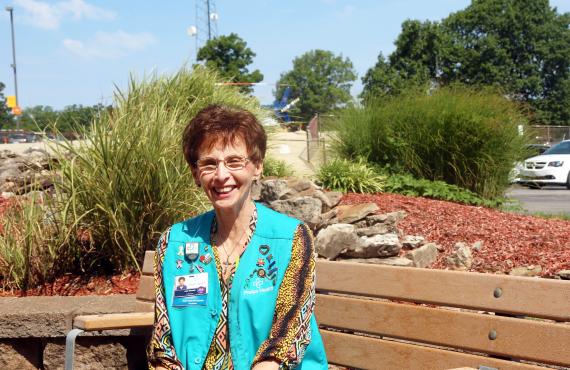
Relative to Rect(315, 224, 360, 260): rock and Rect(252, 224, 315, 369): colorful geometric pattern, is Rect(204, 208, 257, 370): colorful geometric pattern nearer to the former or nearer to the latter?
Rect(252, 224, 315, 369): colorful geometric pattern

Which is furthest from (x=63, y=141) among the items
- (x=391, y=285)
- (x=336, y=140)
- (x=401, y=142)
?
(x=336, y=140)

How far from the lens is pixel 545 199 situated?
16.1m

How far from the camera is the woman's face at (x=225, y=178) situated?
8.39ft

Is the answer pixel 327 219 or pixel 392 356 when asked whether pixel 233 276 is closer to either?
pixel 392 356

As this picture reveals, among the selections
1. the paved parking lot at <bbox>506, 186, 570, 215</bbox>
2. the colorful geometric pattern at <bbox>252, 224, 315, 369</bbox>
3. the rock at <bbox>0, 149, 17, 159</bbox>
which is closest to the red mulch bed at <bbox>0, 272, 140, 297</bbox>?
A: the colorful geometric pattern at <bbox>252, 224, 315, 369</bbox>

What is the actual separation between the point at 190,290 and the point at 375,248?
11.4ft

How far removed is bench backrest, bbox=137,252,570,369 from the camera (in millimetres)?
2326

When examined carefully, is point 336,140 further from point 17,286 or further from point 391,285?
point 391,285

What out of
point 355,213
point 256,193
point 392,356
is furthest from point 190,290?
point 256,193

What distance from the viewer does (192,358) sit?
2479 millimetres

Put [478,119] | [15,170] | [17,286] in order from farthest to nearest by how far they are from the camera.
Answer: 1. [15,170]
2. [478,119]
3. [17,286]

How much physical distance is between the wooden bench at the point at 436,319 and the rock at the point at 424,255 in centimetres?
309

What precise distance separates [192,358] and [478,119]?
25.7 feet

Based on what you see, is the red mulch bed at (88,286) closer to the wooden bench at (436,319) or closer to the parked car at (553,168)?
the wooden bench at (436,319)
